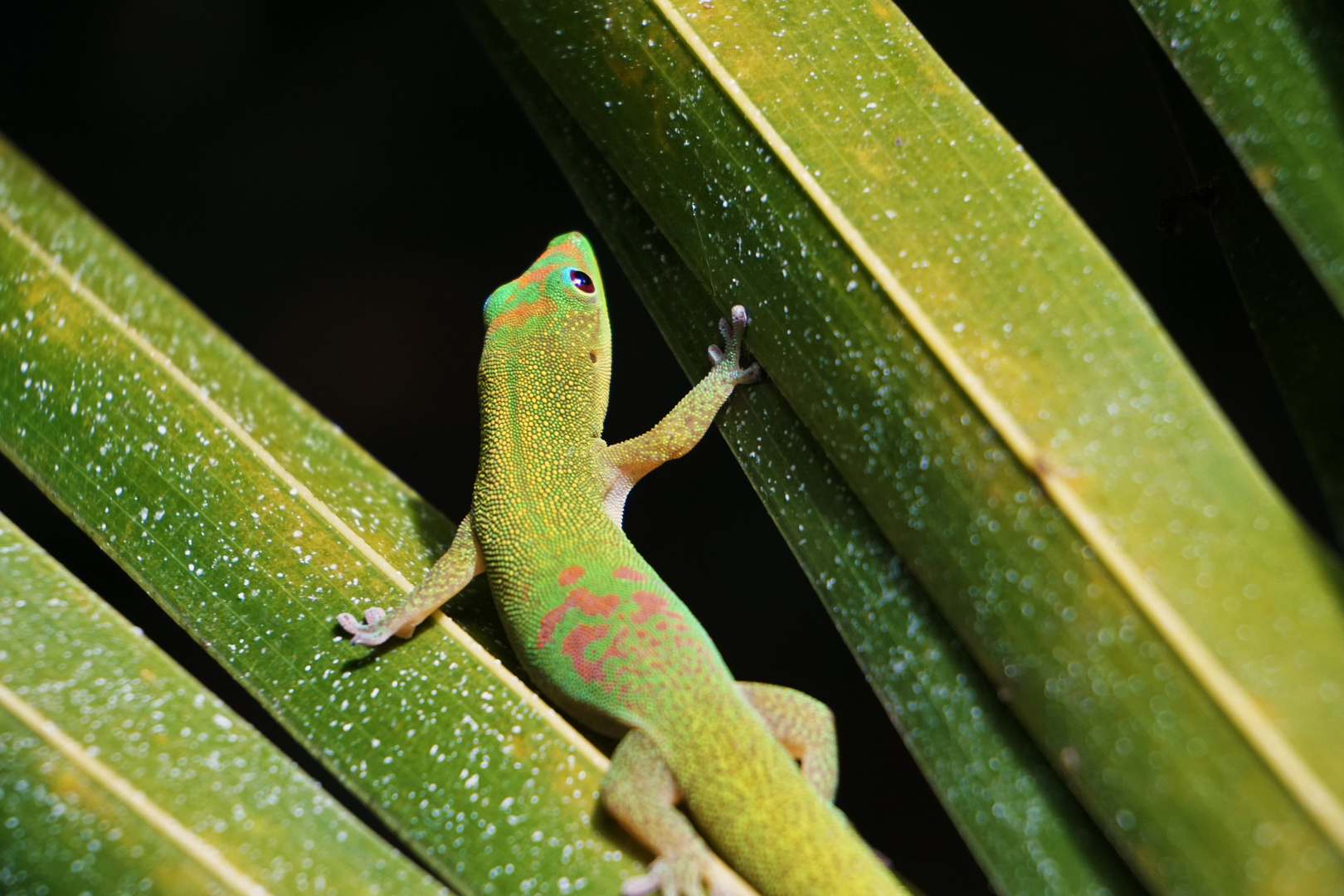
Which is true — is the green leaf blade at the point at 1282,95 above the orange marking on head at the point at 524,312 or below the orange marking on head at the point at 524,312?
above

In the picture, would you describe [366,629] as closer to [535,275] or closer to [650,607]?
[650,607]

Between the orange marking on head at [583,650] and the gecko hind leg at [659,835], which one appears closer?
the gecko hind leg at [659,835]

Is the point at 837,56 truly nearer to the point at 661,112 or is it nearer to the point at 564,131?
the point at 661,112

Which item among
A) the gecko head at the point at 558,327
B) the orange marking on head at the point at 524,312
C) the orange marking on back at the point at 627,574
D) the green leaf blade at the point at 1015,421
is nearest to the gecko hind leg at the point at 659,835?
the orange marking on back at the point at 627,574

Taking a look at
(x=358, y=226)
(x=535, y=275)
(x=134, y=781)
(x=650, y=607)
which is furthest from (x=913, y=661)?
(x=358, y=226)

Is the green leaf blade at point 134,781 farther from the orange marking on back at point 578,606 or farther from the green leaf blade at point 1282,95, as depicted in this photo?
the green leaf blade at point 1282,95

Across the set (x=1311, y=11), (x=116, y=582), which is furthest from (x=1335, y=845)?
(x=116, y=582)
